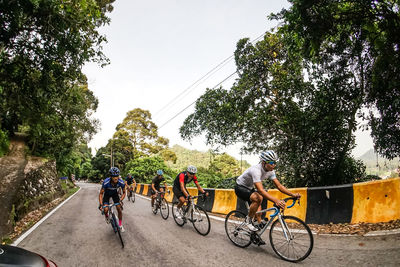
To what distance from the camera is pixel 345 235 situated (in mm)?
4262

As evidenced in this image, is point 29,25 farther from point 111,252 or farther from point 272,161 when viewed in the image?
point 272,161

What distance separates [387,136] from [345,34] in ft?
12.1

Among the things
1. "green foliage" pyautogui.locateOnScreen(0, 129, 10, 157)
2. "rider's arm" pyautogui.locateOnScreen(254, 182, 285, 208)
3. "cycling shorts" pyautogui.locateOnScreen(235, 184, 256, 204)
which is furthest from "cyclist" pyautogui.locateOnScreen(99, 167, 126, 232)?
"green foliage" pyautogui.locateOnScreen(0, 129, 10, 157)

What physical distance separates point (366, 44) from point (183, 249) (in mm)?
8901

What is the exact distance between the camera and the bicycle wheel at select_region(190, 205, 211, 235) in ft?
17.8

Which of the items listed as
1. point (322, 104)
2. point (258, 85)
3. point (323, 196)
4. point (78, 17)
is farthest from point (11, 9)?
point (322, 104)

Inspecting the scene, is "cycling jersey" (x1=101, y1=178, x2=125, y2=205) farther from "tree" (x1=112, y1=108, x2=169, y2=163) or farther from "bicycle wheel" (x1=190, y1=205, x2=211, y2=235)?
"tree" (x1=112, y1=108, x2=169, y2=163)

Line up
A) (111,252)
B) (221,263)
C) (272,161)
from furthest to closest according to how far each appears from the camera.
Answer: (111,252)
(272,161)
(221,263)

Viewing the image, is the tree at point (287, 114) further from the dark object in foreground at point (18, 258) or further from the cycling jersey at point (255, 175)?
the dark object in foreground at point (18, 258)

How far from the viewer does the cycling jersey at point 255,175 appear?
4.15 metres

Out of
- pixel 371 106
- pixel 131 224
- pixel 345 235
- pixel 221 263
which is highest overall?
pixel 371 106

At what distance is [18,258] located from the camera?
2186mm

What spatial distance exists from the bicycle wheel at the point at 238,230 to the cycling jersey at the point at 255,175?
2.06 feet

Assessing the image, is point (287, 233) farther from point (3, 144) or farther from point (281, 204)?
point (3, 144)
